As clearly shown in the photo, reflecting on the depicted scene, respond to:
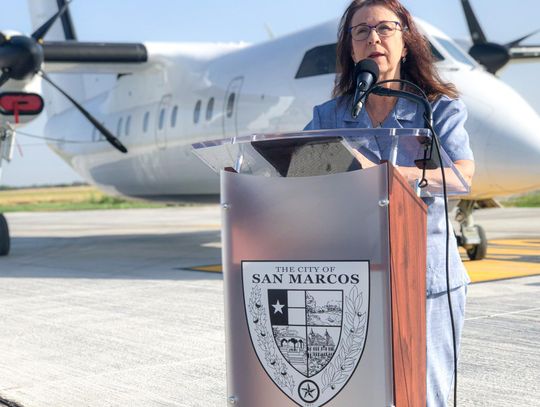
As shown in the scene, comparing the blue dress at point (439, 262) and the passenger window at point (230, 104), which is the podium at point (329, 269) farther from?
the passenger window at point (230, 104)

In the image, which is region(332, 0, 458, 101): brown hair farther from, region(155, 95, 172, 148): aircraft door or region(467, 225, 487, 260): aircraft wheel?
region(155, 95, 172, 148): aircraft door

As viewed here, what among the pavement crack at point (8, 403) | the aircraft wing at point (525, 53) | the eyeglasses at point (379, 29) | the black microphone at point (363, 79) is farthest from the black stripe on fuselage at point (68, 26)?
the black microphone at point (363, 79)

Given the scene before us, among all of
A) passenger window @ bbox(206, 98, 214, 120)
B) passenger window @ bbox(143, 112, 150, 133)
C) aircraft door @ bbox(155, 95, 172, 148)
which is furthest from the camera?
passenger window @ bbox(143, 112, 150, 133)

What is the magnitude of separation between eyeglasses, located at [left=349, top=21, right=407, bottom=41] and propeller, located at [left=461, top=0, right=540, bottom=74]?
34.3 ft

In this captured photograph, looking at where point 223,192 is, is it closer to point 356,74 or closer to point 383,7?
point 356,74

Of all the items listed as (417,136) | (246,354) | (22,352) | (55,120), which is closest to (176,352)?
(22,352)

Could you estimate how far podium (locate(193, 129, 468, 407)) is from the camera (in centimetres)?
199

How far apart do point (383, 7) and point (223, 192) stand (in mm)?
733

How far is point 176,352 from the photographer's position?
16.7 ft

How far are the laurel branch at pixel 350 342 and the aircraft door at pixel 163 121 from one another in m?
10.9

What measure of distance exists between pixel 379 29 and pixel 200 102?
9.58 meters

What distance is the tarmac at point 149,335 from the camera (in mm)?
4125

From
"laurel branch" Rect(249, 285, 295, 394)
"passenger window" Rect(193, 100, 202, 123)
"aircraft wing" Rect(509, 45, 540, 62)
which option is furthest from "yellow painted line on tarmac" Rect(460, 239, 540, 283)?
"laurel branch" Rect(249, 285, 295, 394)

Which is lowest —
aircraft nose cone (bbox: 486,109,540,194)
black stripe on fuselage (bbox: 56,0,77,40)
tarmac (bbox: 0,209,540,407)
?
tarmac (bbox: 0,209,540,407)
